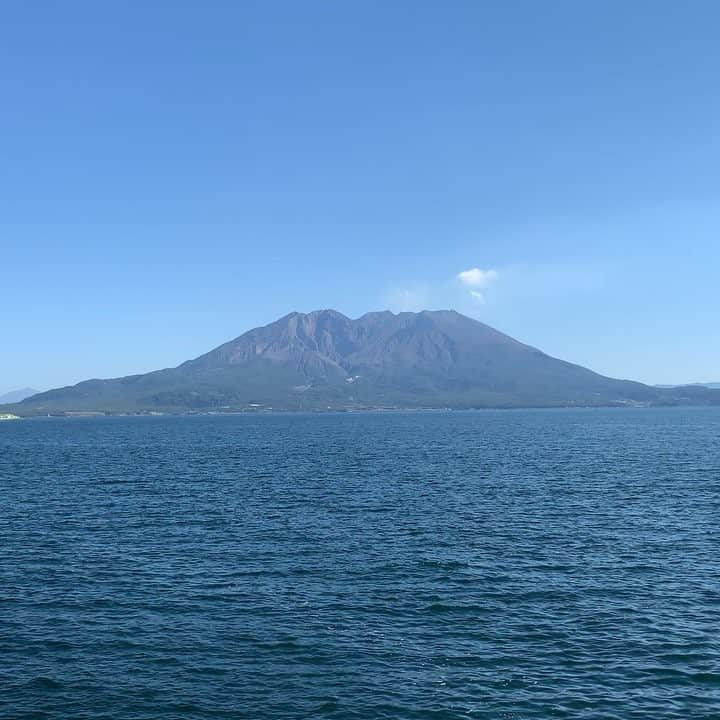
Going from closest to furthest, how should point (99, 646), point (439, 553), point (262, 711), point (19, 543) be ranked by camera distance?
point (262, 711), point (99, 646), point (439, 553), point (19, 543)

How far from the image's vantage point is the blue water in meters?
40.1

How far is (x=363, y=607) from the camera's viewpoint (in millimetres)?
55281

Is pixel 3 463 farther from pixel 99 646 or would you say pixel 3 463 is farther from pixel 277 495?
pixel 99 646

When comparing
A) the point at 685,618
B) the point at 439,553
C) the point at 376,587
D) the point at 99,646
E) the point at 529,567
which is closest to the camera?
the point at 99,646

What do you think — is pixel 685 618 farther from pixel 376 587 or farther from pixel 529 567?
pixel 376 587

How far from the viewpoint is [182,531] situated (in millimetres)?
85938

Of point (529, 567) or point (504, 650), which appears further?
point (529, 567)

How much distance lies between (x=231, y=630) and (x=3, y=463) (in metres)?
165

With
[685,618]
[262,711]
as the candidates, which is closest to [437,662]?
[262,711]

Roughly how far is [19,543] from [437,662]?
189 feet

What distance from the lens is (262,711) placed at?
→ 38250mm

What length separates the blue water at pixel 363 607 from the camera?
4009 cm

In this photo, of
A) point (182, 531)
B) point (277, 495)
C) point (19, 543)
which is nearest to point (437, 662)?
point (182, 531)

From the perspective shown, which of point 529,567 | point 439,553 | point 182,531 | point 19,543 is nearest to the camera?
point 529,567
